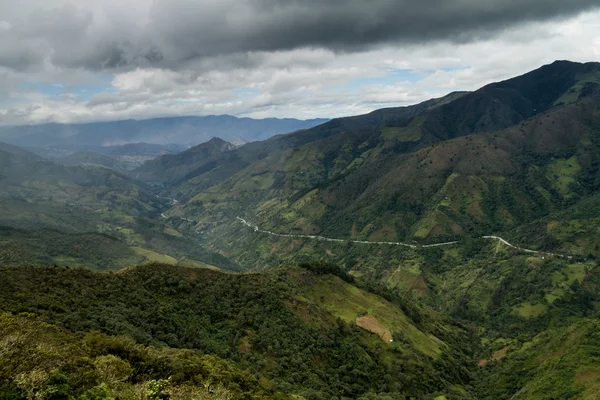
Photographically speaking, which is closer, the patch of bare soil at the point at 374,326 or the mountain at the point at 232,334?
the mountain at the point at 232,334

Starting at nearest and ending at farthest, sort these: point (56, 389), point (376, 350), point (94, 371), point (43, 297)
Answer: point (56, 389) < point (94, 371) < point (43, 297) < point (376, 350)

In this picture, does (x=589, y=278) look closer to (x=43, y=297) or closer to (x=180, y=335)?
(x=180, y=335)

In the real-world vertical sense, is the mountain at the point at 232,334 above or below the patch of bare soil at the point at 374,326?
above

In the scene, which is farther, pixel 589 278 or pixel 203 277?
pixel 589 278

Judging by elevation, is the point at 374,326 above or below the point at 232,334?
below

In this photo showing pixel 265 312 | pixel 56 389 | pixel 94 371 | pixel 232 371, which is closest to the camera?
pixel 56 389

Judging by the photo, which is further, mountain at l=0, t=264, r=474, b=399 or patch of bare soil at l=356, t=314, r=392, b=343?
patch of bare soil at l=356, t=314, r=392, b=343

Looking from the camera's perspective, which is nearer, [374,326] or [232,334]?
[232,334]

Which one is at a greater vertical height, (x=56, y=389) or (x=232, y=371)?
(x=56, y=389)

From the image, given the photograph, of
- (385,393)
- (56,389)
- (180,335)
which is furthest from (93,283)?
(385,393)

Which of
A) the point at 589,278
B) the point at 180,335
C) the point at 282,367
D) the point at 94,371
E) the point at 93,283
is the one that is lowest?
the point at 589,278

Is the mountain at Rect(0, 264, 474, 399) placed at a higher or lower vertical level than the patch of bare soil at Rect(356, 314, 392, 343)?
higher
